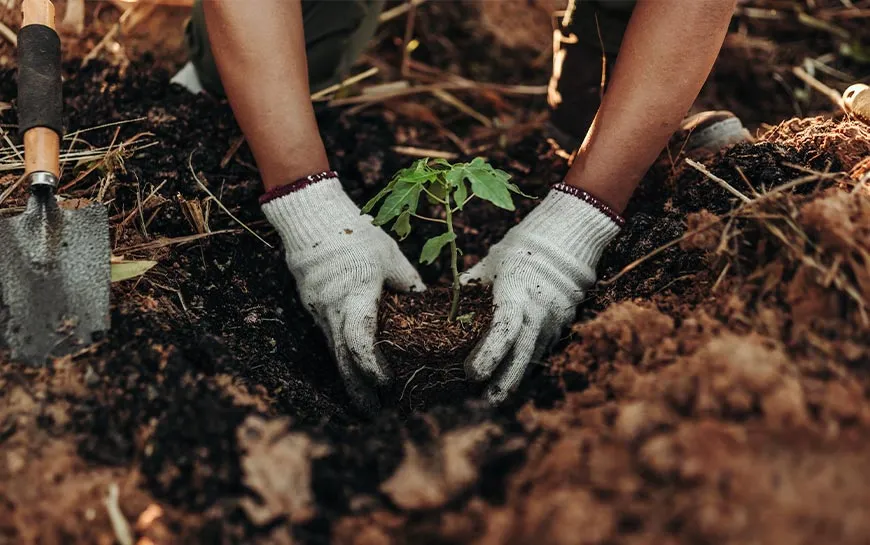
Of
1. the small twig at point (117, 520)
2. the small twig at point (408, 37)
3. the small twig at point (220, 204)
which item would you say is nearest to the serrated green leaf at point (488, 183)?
the small twig at point (220, 204)

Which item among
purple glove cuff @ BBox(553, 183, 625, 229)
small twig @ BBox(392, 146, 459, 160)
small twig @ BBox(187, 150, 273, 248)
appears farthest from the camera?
small twig @ BBox(392, 146, 459, 160)

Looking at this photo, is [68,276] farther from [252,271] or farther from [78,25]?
[78,25]

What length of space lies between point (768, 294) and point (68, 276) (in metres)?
1.24

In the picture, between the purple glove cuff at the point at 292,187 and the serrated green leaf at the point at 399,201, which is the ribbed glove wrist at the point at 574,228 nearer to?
the serrated green leaf at the point at 399,201

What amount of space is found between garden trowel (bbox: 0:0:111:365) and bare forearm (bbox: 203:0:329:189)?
1.19ft

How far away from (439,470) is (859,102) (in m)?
1.39

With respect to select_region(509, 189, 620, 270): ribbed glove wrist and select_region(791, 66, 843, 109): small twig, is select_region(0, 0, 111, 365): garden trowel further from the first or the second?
select_region(791, 66, 843, 109): small twig

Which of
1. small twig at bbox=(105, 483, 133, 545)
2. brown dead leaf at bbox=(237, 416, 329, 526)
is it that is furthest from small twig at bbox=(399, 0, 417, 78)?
small twig at bbox=(105, 483, 133, 545)

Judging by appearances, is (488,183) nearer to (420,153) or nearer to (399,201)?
(399,201)

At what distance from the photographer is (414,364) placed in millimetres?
1368

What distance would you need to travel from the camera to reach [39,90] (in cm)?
130

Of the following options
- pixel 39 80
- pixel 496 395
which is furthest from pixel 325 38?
pixel 496 395

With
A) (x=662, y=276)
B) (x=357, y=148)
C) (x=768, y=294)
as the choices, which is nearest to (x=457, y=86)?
(x=357, y=148)

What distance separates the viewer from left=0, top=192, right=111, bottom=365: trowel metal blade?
108cm
